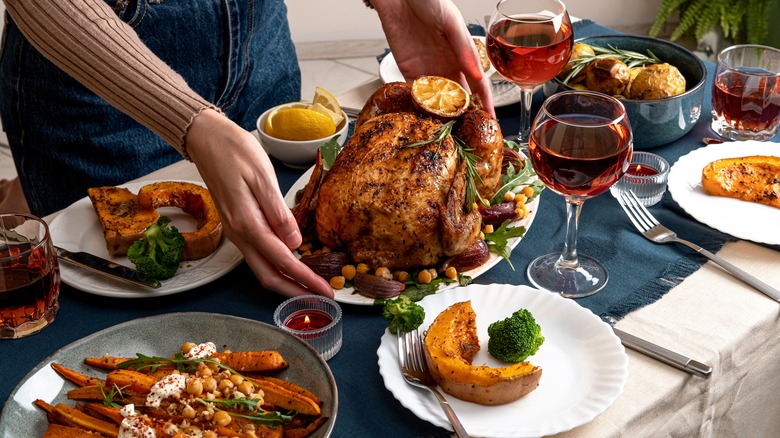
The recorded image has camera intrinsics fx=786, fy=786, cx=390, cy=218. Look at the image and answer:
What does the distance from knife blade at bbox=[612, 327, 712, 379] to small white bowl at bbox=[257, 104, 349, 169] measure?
3.27 feet

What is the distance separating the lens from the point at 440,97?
1.99m

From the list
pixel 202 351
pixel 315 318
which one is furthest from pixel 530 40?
pixel 202 351

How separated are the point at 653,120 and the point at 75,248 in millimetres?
1518

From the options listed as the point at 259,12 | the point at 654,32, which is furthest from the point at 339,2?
the point at 259,12

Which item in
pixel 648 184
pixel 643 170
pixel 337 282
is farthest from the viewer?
pixel 643 170

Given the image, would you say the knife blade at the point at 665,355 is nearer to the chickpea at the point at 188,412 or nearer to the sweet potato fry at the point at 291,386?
the sweet potato fry at the point at 291,386

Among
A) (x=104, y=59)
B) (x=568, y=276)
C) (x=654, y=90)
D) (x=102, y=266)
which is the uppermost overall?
(x=104, y=59)

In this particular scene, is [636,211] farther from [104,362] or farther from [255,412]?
[104,362]

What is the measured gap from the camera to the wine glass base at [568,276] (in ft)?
5.66

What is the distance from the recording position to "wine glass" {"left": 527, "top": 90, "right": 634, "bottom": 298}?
1.51 meters

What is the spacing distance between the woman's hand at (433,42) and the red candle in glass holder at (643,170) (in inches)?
15.9

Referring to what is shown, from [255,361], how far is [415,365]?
0.95ft

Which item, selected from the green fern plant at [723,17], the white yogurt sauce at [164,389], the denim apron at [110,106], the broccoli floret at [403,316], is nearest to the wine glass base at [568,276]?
the broccoli floret at [403,316]

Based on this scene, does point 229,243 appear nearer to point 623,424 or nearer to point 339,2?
point 623,424
